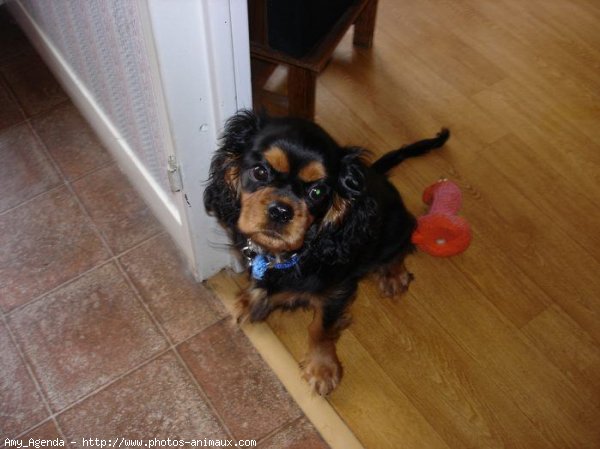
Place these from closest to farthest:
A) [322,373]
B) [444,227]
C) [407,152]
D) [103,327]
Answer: [322,373] < [103,327] < [444,227] < [407,152]

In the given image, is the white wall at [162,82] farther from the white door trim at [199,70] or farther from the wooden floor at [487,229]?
the wooden floor at [487,229]

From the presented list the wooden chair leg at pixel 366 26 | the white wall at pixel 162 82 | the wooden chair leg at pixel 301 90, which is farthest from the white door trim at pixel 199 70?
the wooden chair leg at pixel 366 26

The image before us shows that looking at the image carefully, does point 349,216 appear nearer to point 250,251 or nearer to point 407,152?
point 250,251

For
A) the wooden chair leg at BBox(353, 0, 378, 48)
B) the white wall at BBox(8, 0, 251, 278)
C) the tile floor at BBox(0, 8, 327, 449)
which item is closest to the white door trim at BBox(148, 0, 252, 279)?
the white wall at BBox(8, 0, 251, 278)

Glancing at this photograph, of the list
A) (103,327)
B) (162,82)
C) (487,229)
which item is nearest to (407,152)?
(487,229)

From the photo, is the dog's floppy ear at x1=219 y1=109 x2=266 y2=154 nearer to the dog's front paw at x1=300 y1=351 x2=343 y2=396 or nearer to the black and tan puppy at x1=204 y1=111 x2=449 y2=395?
the black and tan puppy at x1=204 y1=111 x2=449 y2=395

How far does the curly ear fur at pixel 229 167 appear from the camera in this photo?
5.15 feet

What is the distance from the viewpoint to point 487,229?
2.42m

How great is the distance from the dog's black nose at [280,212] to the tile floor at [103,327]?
798 millimetres

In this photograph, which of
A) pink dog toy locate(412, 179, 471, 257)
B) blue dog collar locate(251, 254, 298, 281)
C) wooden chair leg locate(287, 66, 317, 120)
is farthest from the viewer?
wooden chair leg locate(287, 66, 317, 120)

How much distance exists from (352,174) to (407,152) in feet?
2.92

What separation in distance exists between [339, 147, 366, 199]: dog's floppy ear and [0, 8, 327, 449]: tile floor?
2.72 ft

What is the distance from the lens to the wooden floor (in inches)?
76.4

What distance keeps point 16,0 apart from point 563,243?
118 inches
